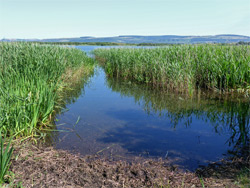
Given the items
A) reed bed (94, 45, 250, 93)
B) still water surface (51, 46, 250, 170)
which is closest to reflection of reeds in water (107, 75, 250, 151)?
still water surface (51, 46, 250, 170)

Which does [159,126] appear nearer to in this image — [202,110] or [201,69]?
[202,110]

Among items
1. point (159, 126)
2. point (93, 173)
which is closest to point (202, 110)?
point (159, 126)

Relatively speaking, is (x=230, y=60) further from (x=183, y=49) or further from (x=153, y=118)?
(x=153, y=118)

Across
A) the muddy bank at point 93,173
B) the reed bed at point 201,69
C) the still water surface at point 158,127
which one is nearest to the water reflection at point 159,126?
the still water surface at point 158,127

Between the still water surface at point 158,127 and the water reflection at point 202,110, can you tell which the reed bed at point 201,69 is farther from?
the still water surface at point 158,127

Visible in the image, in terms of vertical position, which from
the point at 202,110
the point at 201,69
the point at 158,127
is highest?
the point at 201,69

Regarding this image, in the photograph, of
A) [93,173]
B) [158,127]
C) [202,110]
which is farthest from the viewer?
[202,110]

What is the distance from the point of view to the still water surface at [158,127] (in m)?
5.31

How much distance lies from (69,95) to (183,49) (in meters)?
6.63

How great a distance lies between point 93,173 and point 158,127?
3.32 meters

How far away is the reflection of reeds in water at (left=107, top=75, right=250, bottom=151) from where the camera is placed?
6.57 metres

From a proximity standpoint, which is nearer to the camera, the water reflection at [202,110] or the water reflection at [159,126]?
the water reflection at [159,126]

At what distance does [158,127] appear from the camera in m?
6.93

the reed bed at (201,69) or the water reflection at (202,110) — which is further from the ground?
the reed bed at (201,69)
